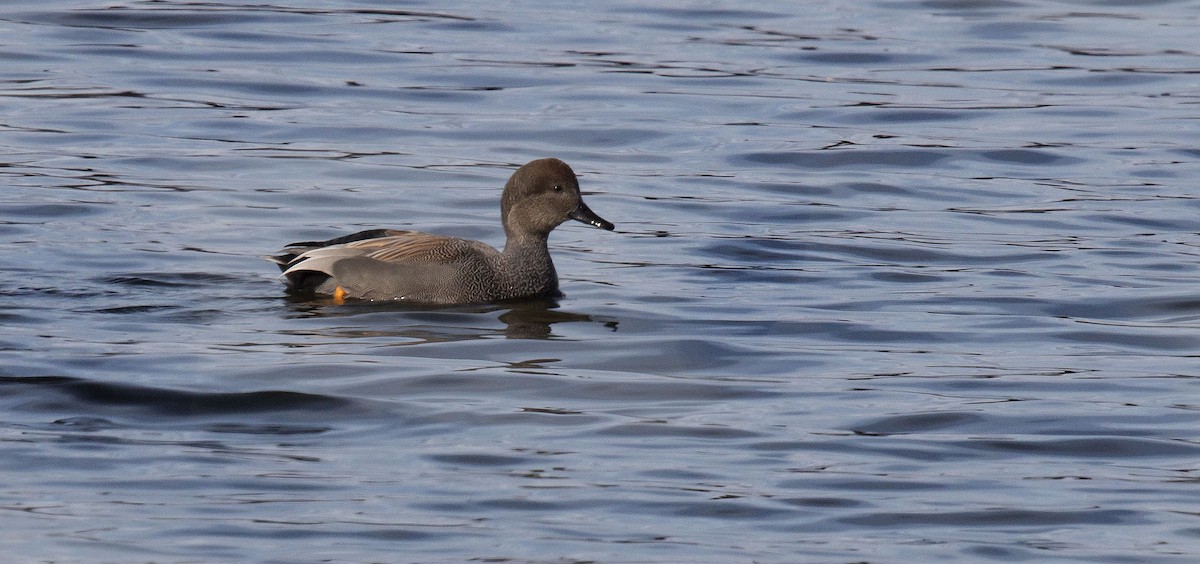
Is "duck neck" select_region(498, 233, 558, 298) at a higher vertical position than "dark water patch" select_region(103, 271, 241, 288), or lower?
higher

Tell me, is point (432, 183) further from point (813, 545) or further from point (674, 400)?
point (813, 545)

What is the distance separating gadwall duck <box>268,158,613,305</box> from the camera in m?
11.2

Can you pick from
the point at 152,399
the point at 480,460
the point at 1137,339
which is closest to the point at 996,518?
the point at 480,460

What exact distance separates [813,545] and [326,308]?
4.79 m

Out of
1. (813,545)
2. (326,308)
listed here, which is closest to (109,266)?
(326,308)

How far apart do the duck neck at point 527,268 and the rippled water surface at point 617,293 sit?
10.4 inches

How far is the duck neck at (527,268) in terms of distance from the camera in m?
11.6

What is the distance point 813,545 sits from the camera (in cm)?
689

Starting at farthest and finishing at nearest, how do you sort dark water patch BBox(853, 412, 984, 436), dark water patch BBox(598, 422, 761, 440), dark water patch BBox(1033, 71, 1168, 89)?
1. dark water patch BBox(1033, 71, 1168, 89)
2. dark water patch BBox(853, 412, 984, 436)
3. dark water patch BBox(598, 422, 761, 440)

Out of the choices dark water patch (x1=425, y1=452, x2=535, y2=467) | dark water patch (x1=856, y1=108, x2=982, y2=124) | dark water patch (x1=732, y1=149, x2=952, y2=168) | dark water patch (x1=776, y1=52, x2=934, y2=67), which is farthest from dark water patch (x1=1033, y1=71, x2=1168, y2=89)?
dark water patch (x1=425, y1=452, x2=535, y2=467)

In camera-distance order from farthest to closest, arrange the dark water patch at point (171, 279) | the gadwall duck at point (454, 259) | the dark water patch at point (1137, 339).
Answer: the dark water patch at point (171, 279) → the gadwall duck at point (454, 259) → the dark water patch at point (1137, 339)

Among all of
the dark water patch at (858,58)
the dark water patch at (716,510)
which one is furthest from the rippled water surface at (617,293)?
the dark water patch at (858,58)

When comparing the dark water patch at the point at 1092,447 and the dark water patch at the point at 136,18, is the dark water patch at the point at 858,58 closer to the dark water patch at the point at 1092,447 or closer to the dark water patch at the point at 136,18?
the dark water patch at the point at 136,18

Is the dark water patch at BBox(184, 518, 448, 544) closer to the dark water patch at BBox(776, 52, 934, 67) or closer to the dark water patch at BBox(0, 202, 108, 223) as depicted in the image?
the dark water patch at BBox(0, 202, 108, 223)
